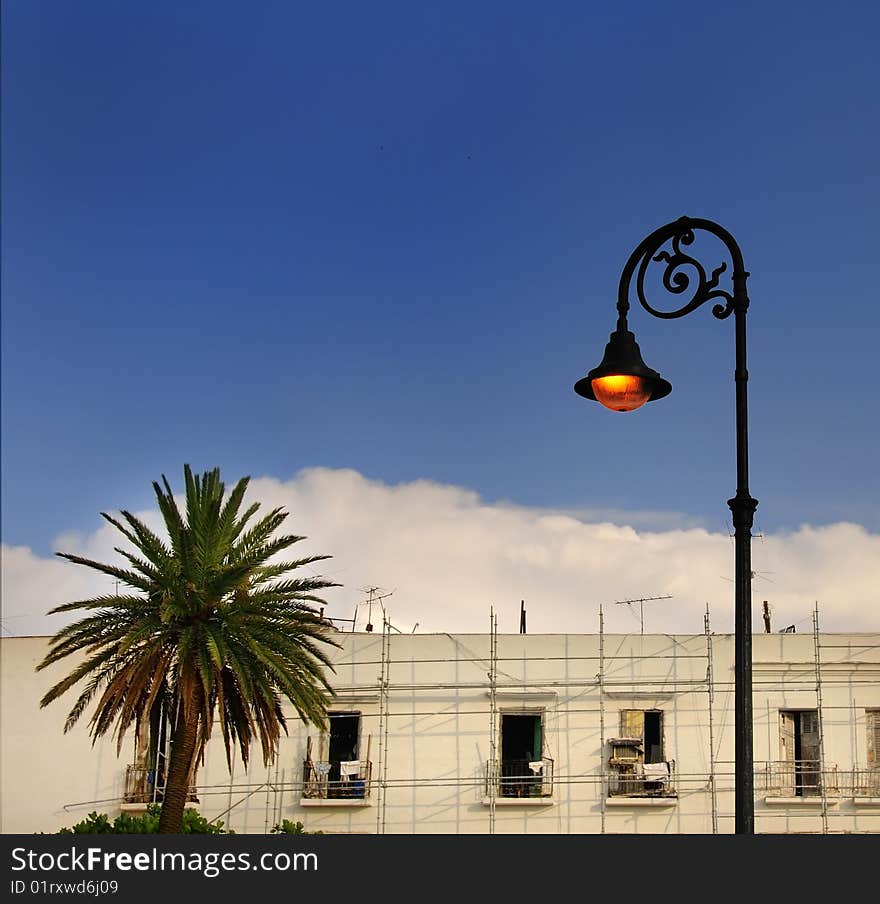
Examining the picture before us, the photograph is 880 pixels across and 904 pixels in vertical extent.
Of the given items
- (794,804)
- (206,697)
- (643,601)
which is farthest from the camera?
(643,601)

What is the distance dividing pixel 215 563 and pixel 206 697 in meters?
2.59

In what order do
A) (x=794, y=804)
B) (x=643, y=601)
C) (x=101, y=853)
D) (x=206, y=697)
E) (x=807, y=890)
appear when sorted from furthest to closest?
(x=643, y=601) < (x=794, y=804) < (x=206, y=697) < (x=101, y=853) < (x=807, y=890)

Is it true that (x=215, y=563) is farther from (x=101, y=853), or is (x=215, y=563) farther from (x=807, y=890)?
(x=807, y=890)

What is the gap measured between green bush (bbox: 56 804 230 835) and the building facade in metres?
1.02

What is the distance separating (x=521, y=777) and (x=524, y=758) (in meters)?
1.16

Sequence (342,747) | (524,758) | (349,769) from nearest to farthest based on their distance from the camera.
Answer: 1. (349,769)
2. (524,758)
3. (342,747)

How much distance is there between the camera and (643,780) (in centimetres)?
2767

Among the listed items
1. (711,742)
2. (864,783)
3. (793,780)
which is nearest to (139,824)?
(711,742)

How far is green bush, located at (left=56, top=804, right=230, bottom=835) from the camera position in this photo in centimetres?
2516

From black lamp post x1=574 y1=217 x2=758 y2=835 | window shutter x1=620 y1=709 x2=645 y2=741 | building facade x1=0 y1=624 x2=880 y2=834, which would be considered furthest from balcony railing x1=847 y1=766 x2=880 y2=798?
black lamp post x1=574 y1=217 x2=758 y2=835

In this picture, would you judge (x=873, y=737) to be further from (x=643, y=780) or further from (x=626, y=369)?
(x=626, y=369)

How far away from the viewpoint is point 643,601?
3027 centimetres

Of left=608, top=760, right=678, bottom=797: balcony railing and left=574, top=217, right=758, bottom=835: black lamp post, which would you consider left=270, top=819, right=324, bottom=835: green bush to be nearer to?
left=608, top=760, right=678, bottom=797: balcony railing

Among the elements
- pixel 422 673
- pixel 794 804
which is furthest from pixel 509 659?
pixel 794 804
